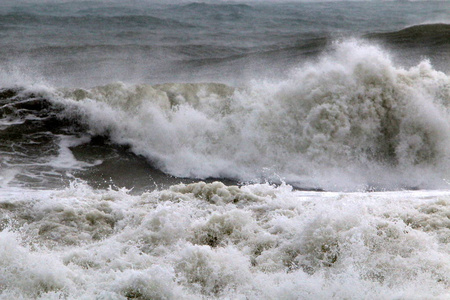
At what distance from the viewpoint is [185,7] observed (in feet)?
78.7

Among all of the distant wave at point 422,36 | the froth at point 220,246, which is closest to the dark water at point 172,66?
the distant wave at point 422,36

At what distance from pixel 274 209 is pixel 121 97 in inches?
213

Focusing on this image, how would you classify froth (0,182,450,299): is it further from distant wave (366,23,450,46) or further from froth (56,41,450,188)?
distant wave (366,23,450,46)

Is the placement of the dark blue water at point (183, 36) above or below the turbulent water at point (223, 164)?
above

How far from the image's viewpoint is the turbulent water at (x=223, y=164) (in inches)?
153

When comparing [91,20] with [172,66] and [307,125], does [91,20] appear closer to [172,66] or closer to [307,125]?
[172,66]

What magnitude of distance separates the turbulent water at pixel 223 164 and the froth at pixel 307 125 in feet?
0.10

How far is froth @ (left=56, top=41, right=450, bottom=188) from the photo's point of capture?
7.97m

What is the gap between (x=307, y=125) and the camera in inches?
337

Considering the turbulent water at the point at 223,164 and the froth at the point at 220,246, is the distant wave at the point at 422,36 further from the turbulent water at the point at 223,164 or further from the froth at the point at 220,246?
the froth at the point at 220,246

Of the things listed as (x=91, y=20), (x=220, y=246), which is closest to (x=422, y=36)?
(x=91, y=20)

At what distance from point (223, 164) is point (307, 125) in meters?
1.70

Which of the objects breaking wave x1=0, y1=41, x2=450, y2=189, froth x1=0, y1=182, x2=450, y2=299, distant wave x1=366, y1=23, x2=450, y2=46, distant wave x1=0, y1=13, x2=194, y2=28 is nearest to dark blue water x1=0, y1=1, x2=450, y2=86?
distant wave x1=0, y1=13, x2=194, y2=28

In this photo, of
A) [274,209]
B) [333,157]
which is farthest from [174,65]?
[274,209]
